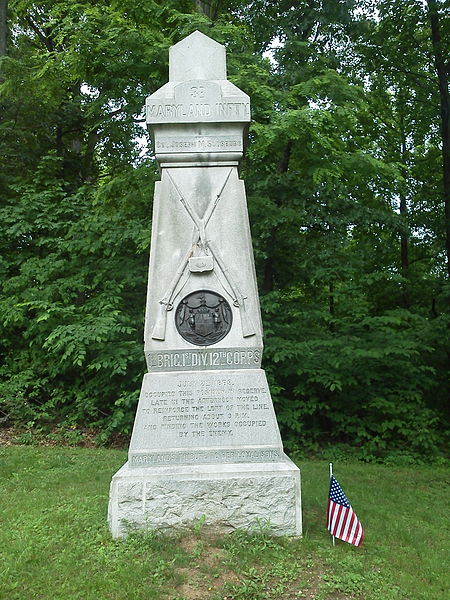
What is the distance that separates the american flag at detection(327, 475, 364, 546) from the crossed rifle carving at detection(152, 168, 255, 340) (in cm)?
165

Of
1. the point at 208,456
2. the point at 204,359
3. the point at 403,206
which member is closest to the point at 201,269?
the point at 204,359

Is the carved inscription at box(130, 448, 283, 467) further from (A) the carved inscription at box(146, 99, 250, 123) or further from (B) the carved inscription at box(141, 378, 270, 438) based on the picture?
(A) the carved inscription at box(146, 99, 250, 123)

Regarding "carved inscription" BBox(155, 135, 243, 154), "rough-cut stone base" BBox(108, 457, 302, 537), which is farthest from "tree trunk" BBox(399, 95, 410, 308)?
"rough-cut stone base" BBox(108, 457, 302, 537)

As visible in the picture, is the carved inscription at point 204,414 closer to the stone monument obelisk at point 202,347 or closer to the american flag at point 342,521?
the stone monument obelisk at point 202,347

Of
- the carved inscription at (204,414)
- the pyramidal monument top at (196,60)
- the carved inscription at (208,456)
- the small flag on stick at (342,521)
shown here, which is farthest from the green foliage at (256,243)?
the small flag on stick at (342,521)

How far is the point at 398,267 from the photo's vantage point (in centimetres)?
1636

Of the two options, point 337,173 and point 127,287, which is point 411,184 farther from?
point 127,287

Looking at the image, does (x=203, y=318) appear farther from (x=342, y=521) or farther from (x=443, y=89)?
(x=443, y=89)

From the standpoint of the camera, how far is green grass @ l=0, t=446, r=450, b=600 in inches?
166

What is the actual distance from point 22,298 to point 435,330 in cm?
785

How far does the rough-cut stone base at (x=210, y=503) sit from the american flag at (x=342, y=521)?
0.94 feet

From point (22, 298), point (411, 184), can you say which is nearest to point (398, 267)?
point (411, 184)

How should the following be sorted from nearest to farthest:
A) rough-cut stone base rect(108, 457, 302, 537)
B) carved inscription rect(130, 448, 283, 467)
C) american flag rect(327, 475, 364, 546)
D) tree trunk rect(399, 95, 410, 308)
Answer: american flag rect(327, 475, 364, 546)
rough-cut stone base rect(108, 457, 302, 537)
carved inscription rect(130, 448, 283, 467)
tree trunk rect(399, 95, 410, 308)

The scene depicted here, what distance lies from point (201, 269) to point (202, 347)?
2.44 feet
